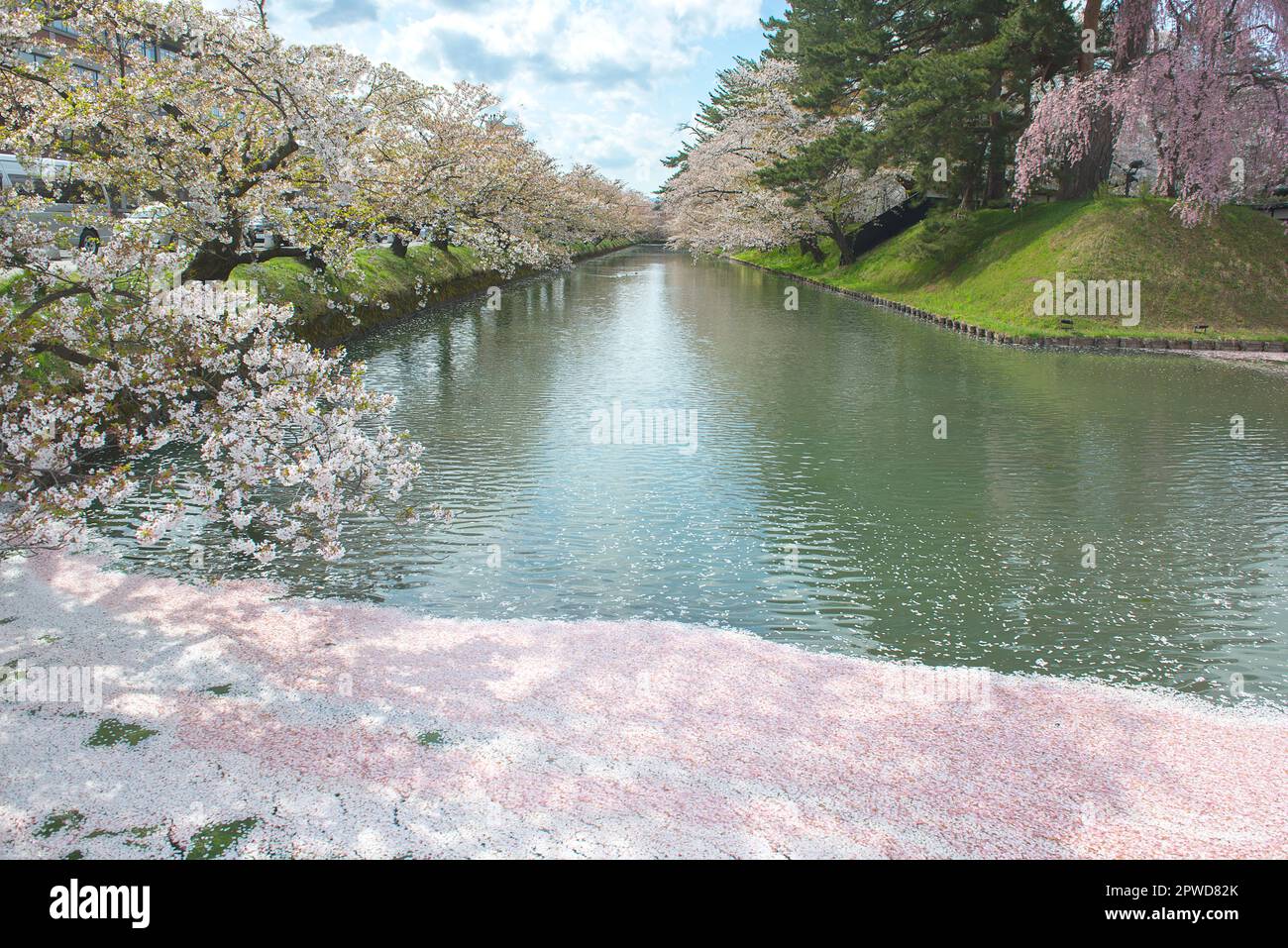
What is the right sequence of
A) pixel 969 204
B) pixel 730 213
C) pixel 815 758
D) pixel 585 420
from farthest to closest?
pixel 730 213 → pixel 969 204 → pixel 585 420 → pixel 815 758

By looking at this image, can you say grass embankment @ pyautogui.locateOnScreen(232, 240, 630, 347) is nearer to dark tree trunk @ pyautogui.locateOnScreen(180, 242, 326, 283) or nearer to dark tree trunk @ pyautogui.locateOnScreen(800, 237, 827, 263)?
dark tree trunk @ pyautogui.locateOnScreen(180, 242, 326, 283)

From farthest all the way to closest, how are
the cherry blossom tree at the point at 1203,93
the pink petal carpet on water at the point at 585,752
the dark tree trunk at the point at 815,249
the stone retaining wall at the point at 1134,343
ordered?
1. the dark tree trunk at the point at 815,249
2. the cherry blossom tree at the point at 1203,93
3. the stone retaining wall at the point at 1134,343
4. the pink petal carpet on water at the point at 585,752

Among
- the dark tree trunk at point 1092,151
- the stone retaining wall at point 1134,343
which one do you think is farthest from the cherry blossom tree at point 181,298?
the dark tree trunk at point 1092,151

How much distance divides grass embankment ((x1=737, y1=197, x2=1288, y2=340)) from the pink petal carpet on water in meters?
24.6

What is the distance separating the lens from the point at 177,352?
1143cm

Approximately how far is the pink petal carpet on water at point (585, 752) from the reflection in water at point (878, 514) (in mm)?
1104

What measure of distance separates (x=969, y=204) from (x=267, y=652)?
41840mm

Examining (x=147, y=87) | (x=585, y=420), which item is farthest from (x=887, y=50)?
(x=147, y=87)

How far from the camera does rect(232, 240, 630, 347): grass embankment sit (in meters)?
26.2

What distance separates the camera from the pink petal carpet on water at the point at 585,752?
5.59m

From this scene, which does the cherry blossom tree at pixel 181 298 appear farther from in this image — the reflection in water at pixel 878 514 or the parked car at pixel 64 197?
the reflection in water at pixel 878 514

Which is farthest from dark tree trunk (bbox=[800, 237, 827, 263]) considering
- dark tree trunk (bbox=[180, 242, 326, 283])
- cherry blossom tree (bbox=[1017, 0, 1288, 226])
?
dark tree trunk (bbox=[180, 242, 326, 283])
